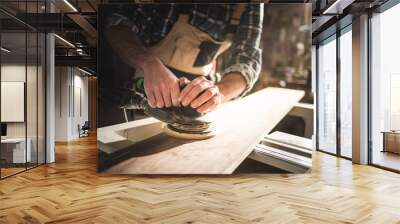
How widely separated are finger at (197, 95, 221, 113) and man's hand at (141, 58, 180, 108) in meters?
0.42

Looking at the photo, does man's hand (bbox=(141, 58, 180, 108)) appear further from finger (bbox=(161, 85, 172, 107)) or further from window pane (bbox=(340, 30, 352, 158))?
window pane (bbox=(340, 30, 352, 158))

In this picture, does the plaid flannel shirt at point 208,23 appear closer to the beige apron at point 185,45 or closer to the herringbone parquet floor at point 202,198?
the beige apron at point 185,45

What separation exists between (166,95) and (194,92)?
474mm

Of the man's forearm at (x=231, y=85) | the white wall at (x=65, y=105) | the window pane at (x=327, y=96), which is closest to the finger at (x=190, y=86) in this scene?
the man's forearm at (x=231, y=85)

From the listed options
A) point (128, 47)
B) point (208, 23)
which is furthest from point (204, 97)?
point (128, 47)

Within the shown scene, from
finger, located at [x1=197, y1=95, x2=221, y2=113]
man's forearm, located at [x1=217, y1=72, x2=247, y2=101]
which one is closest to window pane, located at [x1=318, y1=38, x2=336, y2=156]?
man's forearm, located at [x1=217, y1=72, x2=247, y2=101]

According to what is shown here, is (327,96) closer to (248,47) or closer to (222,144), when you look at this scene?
(248,47)

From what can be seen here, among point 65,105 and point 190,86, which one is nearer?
point 190,86

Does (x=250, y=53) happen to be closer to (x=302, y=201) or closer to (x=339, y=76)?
(x=302, y=201)

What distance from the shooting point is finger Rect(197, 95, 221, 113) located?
614cm

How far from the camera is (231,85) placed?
6164 mm

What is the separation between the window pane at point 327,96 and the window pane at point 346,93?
48 centimetres

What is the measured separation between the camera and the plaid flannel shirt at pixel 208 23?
6.18 m

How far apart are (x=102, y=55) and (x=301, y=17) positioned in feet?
11.3
